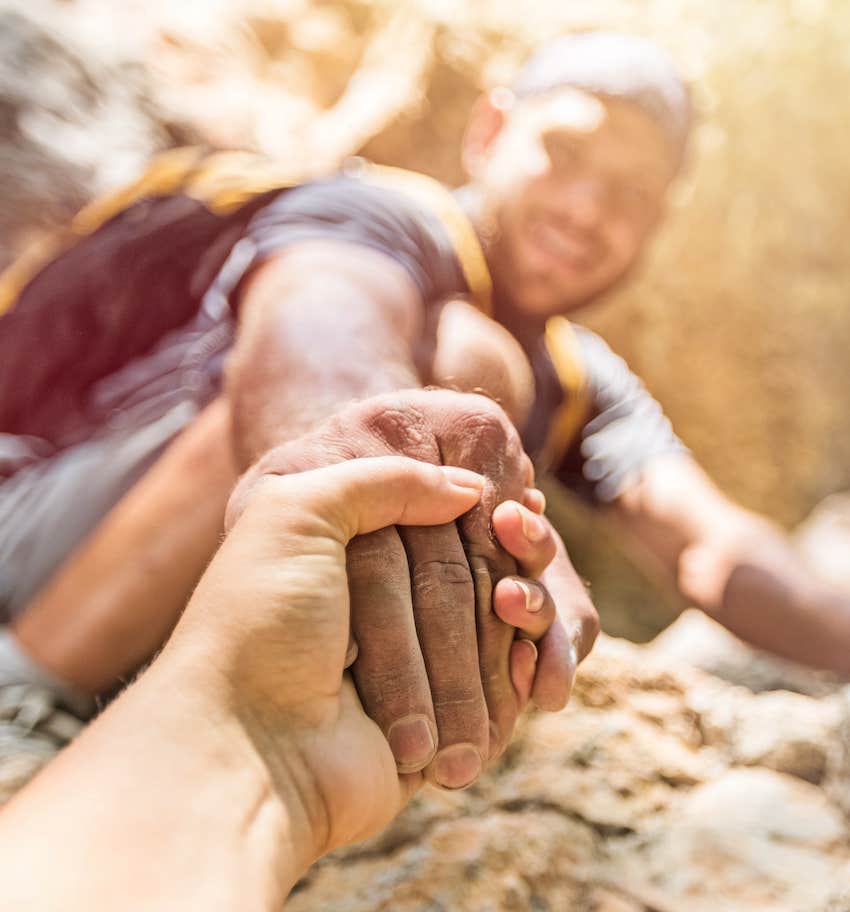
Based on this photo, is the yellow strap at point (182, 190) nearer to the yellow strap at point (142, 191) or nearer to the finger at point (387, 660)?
the yellow strap at point (142, 191)

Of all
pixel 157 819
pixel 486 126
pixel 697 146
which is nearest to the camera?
pixel 157 819

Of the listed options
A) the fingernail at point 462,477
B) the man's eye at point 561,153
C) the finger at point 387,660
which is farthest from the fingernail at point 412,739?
the man's eye at point 561,153

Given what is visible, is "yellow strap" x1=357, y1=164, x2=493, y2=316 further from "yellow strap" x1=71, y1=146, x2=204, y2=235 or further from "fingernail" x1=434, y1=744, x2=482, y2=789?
"fingernail" x1=434, y1=744, x2=482, y2=789

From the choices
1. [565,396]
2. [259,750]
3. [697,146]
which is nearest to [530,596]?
[259,750]

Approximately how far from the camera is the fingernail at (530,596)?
34 centimetres

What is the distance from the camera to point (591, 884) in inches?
18.1

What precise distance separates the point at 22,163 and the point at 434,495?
0.80m

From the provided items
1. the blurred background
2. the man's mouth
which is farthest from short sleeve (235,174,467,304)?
the blurred background

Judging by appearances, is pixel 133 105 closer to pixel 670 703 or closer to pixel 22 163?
pixel 22 163

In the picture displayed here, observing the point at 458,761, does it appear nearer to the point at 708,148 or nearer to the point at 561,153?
the point at 561,153

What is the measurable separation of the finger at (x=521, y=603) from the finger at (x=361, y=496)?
0.13ft

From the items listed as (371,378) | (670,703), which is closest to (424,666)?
(371,378)

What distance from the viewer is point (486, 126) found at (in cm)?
79

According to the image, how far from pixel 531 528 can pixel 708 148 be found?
944 mm
